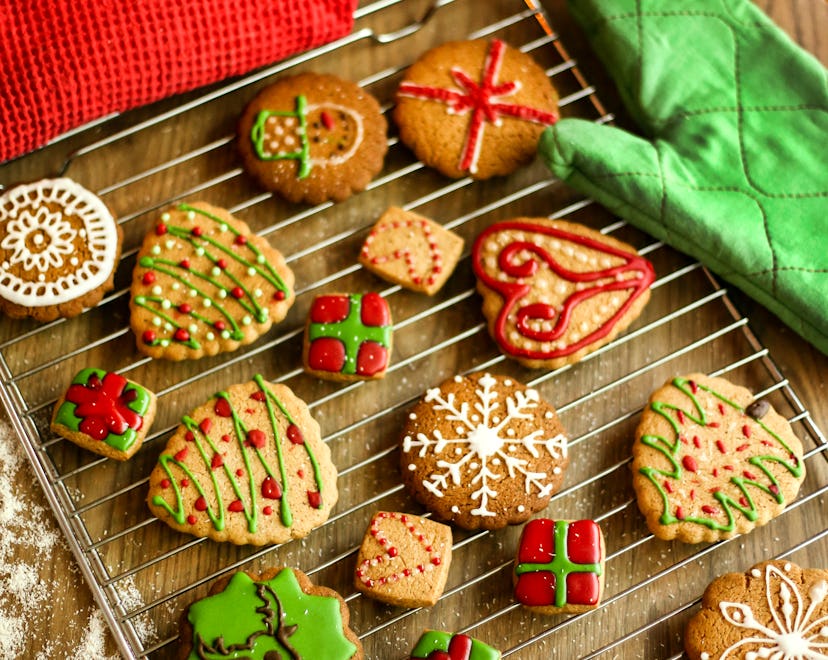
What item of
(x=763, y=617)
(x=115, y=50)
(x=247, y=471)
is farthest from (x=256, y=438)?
(x=763, y=617)

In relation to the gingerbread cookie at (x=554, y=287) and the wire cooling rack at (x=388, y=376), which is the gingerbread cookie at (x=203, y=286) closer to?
the wire cooling rack at (x=388, y=376)

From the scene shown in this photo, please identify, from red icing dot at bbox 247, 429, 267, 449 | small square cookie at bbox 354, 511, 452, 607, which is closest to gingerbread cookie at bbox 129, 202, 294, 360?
red icing dot at bbox 247, 429, 267, 449

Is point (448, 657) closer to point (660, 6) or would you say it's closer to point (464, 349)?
point (464, 349)

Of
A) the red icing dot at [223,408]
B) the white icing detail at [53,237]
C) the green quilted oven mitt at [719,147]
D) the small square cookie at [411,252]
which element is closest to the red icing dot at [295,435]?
the red icing dot at [223,408]

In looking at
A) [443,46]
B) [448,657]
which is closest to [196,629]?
[448,657]

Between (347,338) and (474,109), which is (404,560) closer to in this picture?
(347,338)
